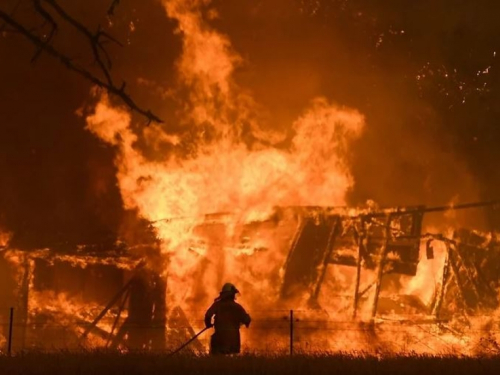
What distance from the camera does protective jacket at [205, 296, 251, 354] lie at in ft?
39.0

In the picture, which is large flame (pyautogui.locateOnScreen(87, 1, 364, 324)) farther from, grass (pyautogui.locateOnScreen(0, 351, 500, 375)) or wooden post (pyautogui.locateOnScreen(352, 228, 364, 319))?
grass (pyautogui.locateOnScreen(0, 351, 500, 375))

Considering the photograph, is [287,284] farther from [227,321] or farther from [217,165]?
[227,321]

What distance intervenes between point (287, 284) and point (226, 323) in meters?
6.72

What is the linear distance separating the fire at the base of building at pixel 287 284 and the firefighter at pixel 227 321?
5392 millimetres

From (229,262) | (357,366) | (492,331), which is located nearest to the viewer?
(357,366)

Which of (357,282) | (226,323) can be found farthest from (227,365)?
(357,282)

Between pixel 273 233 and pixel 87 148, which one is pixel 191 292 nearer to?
pixel 273 233

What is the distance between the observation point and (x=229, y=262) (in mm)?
18938

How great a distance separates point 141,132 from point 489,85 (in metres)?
9.58

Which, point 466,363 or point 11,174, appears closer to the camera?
point 466,363

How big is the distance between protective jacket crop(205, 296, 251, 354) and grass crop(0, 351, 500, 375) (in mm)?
1533

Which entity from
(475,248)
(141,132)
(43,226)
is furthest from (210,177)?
(475,248)

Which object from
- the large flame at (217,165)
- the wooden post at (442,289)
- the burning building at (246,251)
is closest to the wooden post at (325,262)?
the burning building at (246,251)

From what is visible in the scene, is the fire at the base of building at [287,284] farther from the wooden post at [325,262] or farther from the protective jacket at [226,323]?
the protective jacket at [226,323]
